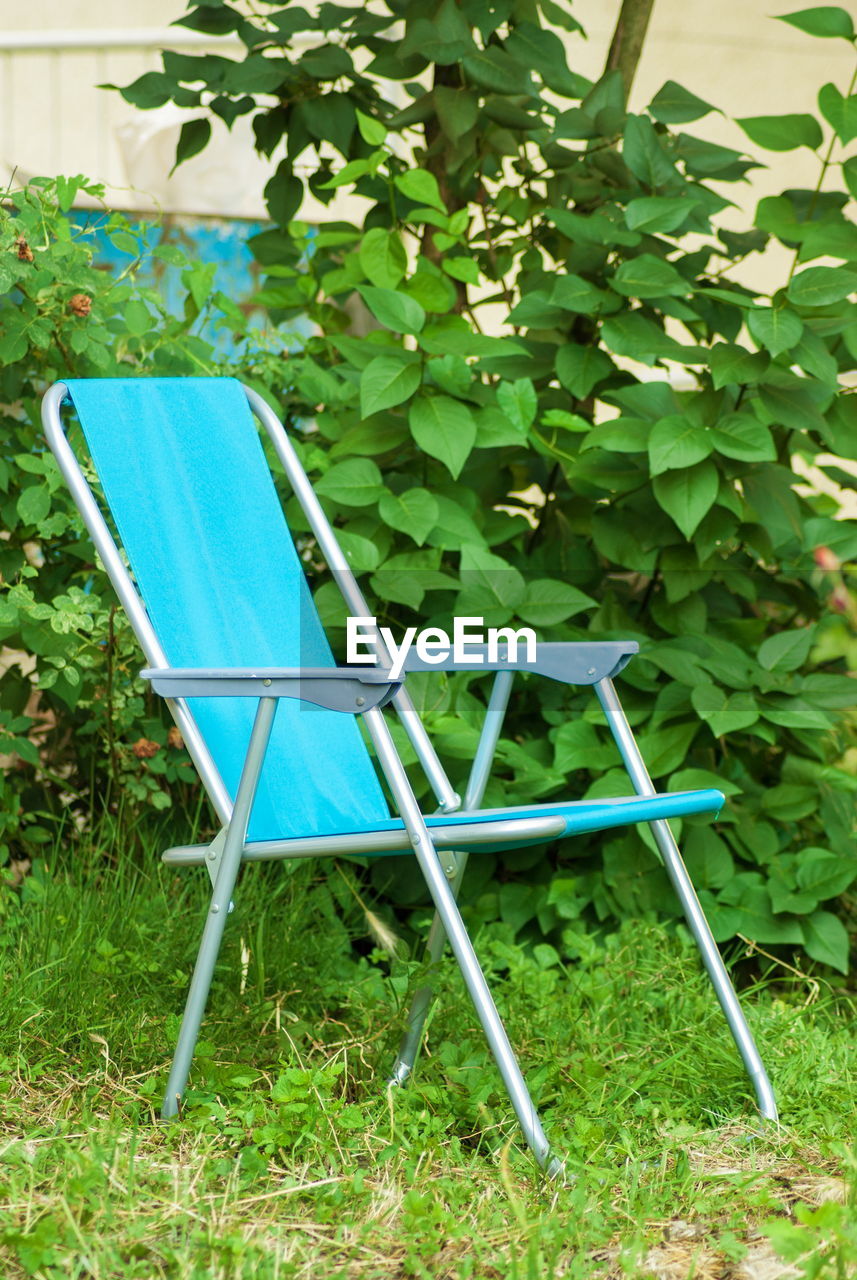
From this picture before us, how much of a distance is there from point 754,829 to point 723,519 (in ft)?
2.08

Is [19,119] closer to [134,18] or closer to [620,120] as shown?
[134,18]

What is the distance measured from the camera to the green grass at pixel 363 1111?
1545 mm

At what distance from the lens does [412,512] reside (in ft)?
8.58

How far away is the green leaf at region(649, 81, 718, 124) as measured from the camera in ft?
9.16

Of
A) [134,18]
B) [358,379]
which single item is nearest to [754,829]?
[358,379]

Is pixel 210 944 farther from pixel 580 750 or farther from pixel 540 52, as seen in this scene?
pixel 540 52

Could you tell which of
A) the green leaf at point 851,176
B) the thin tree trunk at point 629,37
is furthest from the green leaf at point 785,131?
the thin tree trunk at point 629,37

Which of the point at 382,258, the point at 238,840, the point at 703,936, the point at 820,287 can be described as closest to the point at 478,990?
the point at 238,840

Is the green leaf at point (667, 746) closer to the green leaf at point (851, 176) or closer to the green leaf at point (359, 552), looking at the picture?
the green leaf at point (359, 552)

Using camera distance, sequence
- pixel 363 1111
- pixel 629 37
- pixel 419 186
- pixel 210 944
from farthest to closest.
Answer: pixel 629 37 → pixel 419 186 → pixel 363 1111 → pixel 210 944

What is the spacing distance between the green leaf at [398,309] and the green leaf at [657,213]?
451 millimetres

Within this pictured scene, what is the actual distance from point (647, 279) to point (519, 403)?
13.9 inches

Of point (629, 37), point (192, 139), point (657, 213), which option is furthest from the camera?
point (629, 37)

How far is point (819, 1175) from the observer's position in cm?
180
